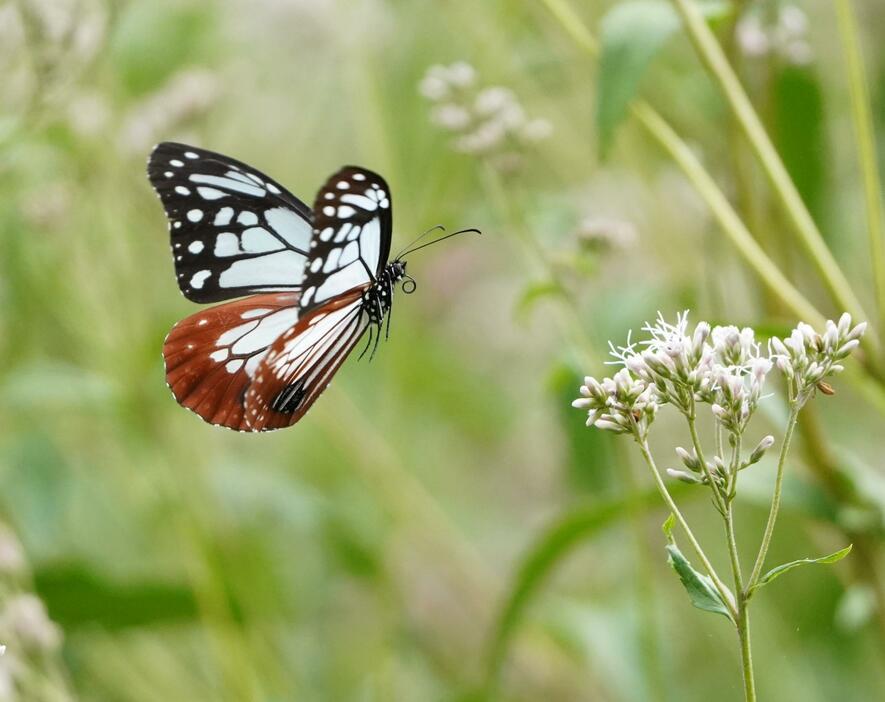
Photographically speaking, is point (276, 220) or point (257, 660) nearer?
point (276, 220)

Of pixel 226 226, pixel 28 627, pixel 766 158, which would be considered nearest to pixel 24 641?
pixel 28 627

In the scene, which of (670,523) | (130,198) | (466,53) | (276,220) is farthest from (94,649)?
(670,523)

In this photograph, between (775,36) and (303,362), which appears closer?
(303,362)

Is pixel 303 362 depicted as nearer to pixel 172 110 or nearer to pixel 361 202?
pixel 361 202

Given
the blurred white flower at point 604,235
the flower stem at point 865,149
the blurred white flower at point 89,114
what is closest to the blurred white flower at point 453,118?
the blurred white flower at point 604,235

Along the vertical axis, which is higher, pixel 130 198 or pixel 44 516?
pixel 130 198

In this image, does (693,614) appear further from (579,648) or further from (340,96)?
(340,96)
